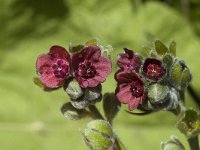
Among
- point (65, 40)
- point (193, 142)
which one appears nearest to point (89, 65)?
point (193, 142)

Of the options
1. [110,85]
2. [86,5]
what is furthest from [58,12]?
[110,85]

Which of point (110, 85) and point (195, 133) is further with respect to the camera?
point (110, 85)

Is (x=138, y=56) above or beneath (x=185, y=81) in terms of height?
above

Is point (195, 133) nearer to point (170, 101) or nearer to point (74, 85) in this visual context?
point (170, 101)

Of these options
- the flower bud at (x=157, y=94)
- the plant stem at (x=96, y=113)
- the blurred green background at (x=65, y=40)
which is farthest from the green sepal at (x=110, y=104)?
the blurred green background at (x=65, y=40)

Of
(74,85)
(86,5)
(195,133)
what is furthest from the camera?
(86,5)

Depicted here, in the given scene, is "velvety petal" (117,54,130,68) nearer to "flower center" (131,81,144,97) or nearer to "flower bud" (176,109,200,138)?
"flower center" (131,81,144,97)
